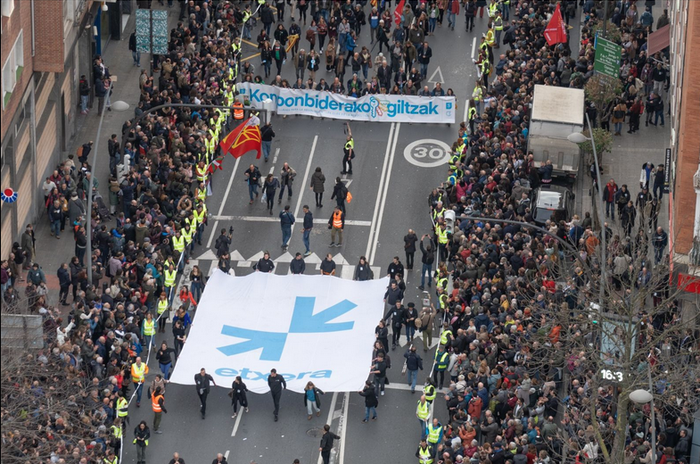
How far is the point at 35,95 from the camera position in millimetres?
58625

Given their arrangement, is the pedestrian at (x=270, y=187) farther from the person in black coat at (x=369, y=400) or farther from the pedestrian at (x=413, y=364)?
the person in black coat at (x=369, y=400)

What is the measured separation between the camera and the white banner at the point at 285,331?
50781 millimetres

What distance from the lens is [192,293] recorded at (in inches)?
2147

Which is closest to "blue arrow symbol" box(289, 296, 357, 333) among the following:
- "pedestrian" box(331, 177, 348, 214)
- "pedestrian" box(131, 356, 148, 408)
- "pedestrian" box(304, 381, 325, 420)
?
"pedestrian" box(304, 381, 325, 420)

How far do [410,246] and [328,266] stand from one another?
275 cm

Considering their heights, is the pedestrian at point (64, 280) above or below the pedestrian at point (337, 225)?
below

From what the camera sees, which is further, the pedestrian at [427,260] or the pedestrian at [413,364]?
the pedestrian at [427,260]

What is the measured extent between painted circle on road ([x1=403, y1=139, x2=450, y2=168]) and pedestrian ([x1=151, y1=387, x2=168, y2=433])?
Result: 710 inches

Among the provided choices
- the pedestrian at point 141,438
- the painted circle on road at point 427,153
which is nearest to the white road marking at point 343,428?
the pedestrian at point 141,438

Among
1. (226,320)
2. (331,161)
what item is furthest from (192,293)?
(331,161)

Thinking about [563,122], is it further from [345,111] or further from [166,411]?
[166,411]

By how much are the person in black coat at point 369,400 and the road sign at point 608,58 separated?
56.3 feet

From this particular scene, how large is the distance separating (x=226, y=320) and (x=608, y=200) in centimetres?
1385

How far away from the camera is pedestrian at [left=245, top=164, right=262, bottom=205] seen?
196ft
